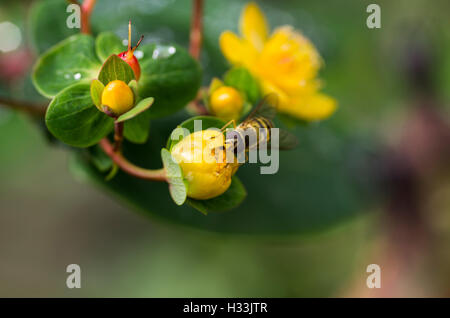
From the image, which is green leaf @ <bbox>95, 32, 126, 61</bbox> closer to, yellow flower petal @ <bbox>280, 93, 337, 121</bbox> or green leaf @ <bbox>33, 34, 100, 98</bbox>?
green leaf @ <bbox>33, 34, 100, 98</bbox>

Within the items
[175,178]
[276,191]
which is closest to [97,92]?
[175,178]

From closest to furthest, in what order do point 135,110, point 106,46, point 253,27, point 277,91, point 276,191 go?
point 135,110 → point 106,46 → point 277,91 → point 253,27 → point 276,191

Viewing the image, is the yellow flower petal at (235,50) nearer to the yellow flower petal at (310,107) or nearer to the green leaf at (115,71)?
the yellow flower petal at (310,107)

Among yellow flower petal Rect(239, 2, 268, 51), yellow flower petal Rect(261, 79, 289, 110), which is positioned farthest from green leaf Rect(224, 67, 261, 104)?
yellow flower petal Rect(239, 2, 268, 51)

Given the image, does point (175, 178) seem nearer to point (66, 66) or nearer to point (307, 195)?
point (66, 66)

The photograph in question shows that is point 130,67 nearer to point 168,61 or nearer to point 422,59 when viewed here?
point 168,61
